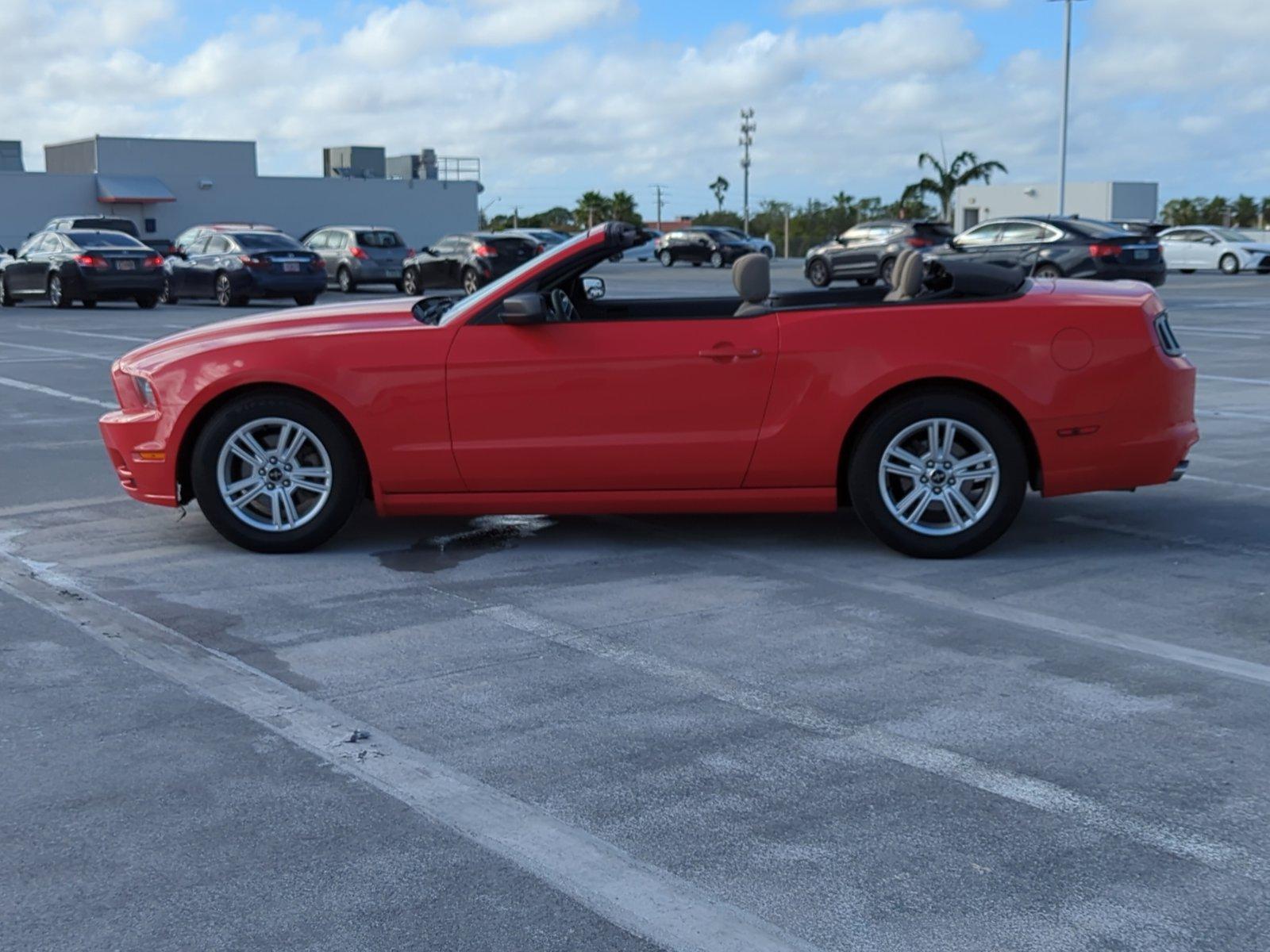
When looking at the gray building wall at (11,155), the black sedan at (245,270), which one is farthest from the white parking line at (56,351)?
the gray building wall at (11,155)

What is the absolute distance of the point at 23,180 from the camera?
182ft

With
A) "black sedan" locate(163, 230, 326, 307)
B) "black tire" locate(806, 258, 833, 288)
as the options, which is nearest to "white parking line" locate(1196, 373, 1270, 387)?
"black sedan" locate(163, 230, 326, 307)

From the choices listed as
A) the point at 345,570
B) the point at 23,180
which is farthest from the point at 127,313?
the point at 23,180

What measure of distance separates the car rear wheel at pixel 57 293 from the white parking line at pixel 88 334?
4.27m

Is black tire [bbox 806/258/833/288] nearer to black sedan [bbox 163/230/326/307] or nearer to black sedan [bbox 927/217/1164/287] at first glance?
black sedan [bbox 927/217/1164/287]

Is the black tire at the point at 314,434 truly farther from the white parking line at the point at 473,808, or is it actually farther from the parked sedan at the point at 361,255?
the parked sedan at the point at 361,255

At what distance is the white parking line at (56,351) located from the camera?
17128 mm

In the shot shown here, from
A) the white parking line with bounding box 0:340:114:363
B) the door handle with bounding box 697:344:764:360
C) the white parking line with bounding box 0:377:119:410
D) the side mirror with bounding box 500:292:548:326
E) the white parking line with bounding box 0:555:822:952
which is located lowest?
the white parking line with bounding box 0:555:822:952

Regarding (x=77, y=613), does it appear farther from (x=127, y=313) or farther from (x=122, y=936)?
(x=127, y=313)

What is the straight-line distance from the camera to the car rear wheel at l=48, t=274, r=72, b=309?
2745 centimetres

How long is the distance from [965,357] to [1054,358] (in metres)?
0.39

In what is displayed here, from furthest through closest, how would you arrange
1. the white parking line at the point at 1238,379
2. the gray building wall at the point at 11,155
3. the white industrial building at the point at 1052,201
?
the white industrial building at the point at 1052,201, the gray building wall at the point at 11,155, the white parking line at the point at 1238,379


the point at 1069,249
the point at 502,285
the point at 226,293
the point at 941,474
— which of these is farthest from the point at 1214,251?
the point at 502,285

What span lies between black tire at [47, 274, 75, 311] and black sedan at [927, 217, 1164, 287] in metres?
15.5
